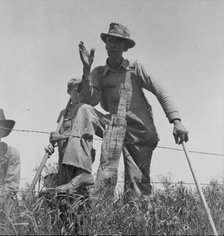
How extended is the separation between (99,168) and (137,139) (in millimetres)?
752

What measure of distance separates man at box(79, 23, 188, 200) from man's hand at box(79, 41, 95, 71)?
30 centimetres

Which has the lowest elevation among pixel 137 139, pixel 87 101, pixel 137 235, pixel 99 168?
pixel 137 235

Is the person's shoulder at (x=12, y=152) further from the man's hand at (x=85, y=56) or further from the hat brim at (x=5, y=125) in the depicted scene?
the man's hand at (x=85, y=56)

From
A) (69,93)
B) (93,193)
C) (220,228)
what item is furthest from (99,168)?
(220,228)

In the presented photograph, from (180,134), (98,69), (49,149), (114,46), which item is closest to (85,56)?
(114,46)

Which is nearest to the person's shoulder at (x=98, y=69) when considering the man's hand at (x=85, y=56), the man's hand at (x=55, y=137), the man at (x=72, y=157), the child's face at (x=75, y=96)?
the child's face at (x=75, y=96)

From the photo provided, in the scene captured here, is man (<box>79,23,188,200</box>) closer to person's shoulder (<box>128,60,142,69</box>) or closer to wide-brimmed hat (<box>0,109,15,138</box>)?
person's shoulder (<box>128,60,142,69</box>)

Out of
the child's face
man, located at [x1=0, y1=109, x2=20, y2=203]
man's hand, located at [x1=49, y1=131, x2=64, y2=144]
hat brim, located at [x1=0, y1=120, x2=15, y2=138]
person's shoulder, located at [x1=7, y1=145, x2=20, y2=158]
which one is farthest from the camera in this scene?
hat brim, located at [x1=0, y1=120, x2=15, y2=138]

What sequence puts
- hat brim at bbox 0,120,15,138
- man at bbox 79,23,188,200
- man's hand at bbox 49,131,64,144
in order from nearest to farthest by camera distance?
man's hand at bbox 49,131,64,144, man at bbox 79,23,188,200, hat brim at bbox 0,120,15,138

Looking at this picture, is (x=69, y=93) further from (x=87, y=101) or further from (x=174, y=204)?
(x=174, y=204)

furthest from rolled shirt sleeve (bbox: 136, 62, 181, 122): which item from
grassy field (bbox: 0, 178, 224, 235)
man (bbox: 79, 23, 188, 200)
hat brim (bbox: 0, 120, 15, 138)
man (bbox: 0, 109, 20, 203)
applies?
hat brim (bbox: 0, 120, 15, 138)

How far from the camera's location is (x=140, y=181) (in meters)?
5.13

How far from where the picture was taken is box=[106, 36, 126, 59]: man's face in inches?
212

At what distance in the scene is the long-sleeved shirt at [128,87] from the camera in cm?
538
